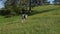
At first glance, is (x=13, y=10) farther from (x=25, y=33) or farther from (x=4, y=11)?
(x=25, y=33)

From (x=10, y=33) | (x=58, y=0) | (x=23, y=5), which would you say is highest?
(x=10, y=33)

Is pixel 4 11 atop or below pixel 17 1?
below

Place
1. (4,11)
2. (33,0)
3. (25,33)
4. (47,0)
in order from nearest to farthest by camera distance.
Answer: (25,33)
(4,11)
(33,0)
(47,0)

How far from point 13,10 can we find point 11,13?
1.65 meters

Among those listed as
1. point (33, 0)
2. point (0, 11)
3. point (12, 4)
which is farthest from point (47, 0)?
point (12, 4)

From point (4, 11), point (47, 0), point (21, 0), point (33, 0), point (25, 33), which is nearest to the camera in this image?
point (25, 33)

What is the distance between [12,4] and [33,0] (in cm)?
1856

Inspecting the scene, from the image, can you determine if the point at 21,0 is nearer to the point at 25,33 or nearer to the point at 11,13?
the point at 11,13

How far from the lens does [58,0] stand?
102 m

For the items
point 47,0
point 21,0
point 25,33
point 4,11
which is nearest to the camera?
point 25,33

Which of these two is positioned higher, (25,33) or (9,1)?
(25,33)

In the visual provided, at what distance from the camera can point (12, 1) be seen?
62.0m

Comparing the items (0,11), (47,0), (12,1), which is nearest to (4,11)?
(0,11)

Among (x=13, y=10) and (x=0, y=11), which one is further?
(x=0, y=11)
